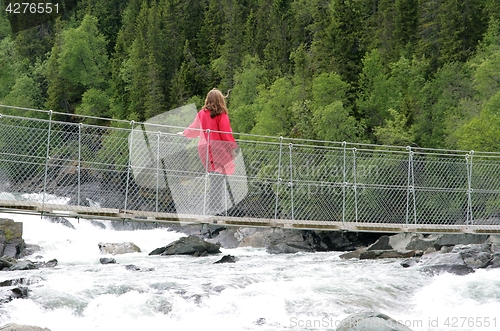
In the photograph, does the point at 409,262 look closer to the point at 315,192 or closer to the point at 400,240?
the point at 315,192

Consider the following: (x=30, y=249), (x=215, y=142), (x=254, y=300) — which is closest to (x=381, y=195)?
Answer: (x=254, y=300)

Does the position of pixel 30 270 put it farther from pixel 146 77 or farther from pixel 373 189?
pixel 146 77

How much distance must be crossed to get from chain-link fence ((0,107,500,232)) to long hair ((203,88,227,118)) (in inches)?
14.9

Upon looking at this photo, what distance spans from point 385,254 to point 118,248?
7916 mm

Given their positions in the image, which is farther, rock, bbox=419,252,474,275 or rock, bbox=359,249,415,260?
rock, bbox=359,249,415,260

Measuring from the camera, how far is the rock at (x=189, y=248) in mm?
22109

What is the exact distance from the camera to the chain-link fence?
1125 centimetres

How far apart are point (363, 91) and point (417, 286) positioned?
1029 inches

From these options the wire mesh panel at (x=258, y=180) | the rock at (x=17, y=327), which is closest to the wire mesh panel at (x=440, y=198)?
the wire mesh panel at (x=258, y=180)

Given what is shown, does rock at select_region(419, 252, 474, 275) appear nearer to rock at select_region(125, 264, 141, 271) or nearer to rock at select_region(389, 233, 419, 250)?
rock at select_region(389, 233, 419, 250)

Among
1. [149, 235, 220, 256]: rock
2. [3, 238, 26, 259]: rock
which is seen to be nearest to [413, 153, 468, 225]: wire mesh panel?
[149, 235, 220, 256]: rock

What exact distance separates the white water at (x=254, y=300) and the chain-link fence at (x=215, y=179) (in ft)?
3.70

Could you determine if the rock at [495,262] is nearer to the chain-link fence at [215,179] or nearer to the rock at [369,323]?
the chain-link fence at [215,179]

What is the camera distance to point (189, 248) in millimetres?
22062
